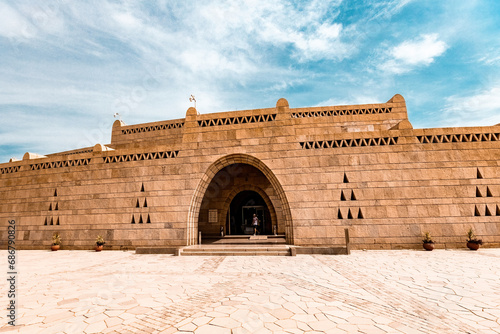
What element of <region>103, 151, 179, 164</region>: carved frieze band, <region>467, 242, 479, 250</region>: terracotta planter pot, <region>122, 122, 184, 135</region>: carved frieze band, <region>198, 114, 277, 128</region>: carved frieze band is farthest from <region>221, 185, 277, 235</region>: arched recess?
<region>467, 242, 479, 250</region>: terracotta planter pot

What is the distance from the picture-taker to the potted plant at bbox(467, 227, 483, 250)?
11.2m

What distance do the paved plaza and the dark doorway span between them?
11.0m

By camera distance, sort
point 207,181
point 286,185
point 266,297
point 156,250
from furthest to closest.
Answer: point 207,181
point 286,185
point 156,250
point 266,297

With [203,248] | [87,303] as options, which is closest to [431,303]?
[87,303]

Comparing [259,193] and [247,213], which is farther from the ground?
[259,193]

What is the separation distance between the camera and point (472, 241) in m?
11.4

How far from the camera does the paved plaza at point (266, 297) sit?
161 inches

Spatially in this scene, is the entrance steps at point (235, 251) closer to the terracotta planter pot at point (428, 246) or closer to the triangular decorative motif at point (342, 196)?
the triangular decorative motif at point (342, 196)

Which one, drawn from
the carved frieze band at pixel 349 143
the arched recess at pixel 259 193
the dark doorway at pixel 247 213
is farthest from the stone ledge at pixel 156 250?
the carved frieze band at pixel 349 143

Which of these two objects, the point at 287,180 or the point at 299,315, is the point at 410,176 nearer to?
the point at 287,180

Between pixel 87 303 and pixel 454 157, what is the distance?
16891mm

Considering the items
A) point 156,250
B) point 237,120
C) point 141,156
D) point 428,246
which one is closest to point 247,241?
point 156,250

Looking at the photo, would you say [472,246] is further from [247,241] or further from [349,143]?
[247,241]

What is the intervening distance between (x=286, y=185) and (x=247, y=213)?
28.2 ft
